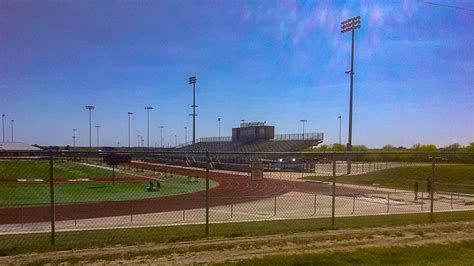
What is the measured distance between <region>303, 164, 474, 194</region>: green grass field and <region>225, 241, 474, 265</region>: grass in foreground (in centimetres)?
2731

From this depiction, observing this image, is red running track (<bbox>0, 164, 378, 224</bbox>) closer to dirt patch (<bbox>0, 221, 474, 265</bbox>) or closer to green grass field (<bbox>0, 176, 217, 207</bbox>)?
green grass field (<bbox>0, 176, 217, 207</bbox>)

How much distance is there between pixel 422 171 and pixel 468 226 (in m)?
32.0

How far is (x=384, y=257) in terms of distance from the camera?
805 cm

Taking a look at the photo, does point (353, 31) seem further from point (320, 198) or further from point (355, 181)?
point (320, 198)

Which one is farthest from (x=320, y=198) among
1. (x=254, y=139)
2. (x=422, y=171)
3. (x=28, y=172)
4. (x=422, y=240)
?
(x=254, y=139)

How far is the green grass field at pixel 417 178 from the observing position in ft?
120

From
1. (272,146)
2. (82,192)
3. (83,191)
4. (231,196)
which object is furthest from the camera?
(272,146)

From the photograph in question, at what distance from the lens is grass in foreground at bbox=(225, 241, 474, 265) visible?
760 centimetres

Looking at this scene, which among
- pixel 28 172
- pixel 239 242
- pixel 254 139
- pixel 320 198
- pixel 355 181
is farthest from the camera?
pixel 254 139

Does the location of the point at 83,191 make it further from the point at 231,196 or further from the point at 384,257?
the point at 384,257

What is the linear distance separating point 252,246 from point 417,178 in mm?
34622

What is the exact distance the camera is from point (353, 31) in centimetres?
5319

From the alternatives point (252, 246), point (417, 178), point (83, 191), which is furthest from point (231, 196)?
point (252, 246)

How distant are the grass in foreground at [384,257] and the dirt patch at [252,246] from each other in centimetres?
44
